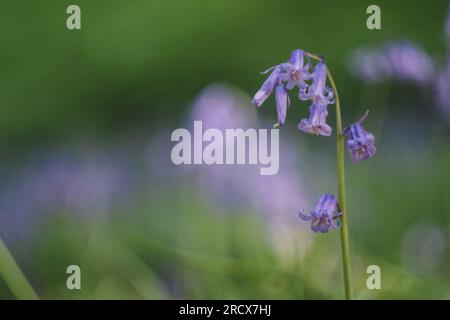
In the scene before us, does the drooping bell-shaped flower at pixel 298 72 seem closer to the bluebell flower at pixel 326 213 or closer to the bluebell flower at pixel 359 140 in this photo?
the bluebell flower at pixel 359 140

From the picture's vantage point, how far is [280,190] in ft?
8.48

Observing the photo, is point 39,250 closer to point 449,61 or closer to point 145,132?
point 145,132

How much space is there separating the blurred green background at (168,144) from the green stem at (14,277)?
60mm

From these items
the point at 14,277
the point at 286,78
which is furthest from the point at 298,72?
the point at 14,277

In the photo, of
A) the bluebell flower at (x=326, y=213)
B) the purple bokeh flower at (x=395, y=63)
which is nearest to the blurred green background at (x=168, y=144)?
the purple bokeh flower at (x=395, y=63)

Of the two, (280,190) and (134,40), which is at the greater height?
(134,40)

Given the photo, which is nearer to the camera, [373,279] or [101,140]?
[373,279]

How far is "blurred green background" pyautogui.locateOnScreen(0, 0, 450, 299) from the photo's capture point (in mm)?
2539

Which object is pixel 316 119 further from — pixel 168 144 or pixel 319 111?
pixel 168 144

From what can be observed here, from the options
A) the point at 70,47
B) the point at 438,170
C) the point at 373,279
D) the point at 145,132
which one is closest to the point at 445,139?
the point at 438,170

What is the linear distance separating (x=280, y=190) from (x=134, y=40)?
68 centimetres

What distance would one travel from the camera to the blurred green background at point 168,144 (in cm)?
254

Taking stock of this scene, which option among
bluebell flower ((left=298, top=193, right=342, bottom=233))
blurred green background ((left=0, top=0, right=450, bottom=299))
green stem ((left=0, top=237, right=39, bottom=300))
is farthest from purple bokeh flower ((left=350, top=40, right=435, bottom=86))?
green stem ((left=0, top=237, right=39, bottom=300))
